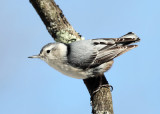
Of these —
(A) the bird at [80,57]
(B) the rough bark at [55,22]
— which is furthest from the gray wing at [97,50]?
(B) the rough bark at [55,22]

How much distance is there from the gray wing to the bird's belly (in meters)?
0.05

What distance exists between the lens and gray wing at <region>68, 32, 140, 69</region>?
3.64m

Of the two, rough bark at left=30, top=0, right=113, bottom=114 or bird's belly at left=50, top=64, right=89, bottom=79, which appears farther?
rough bark at left=30, top=0, right=113, bottom=114

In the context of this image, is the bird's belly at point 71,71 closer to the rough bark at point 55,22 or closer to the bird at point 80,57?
the bird at point 80,57

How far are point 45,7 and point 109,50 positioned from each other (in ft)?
2.88

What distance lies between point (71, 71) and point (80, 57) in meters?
0.17

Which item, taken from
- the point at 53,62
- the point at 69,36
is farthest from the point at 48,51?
the point at 69,36

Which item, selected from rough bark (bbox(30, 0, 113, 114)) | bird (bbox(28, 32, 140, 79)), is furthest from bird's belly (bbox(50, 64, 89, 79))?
rough bark (bbox(30, 0, 113, 114))

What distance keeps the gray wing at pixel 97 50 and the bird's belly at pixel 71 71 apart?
5 centimetres

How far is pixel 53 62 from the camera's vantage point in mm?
3705

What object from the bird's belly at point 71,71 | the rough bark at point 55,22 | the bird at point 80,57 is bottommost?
the bird's belly at point 71,71

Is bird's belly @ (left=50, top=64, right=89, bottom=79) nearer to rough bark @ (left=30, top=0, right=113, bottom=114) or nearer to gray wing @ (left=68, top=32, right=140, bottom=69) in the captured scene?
gray wing @ (left=68, top=32, right=140, bottom=69)

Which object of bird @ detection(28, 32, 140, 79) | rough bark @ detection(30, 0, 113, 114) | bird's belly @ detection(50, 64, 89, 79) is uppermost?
rough bark @ detection(30, 0, 113, 114)

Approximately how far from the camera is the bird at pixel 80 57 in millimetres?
3648
